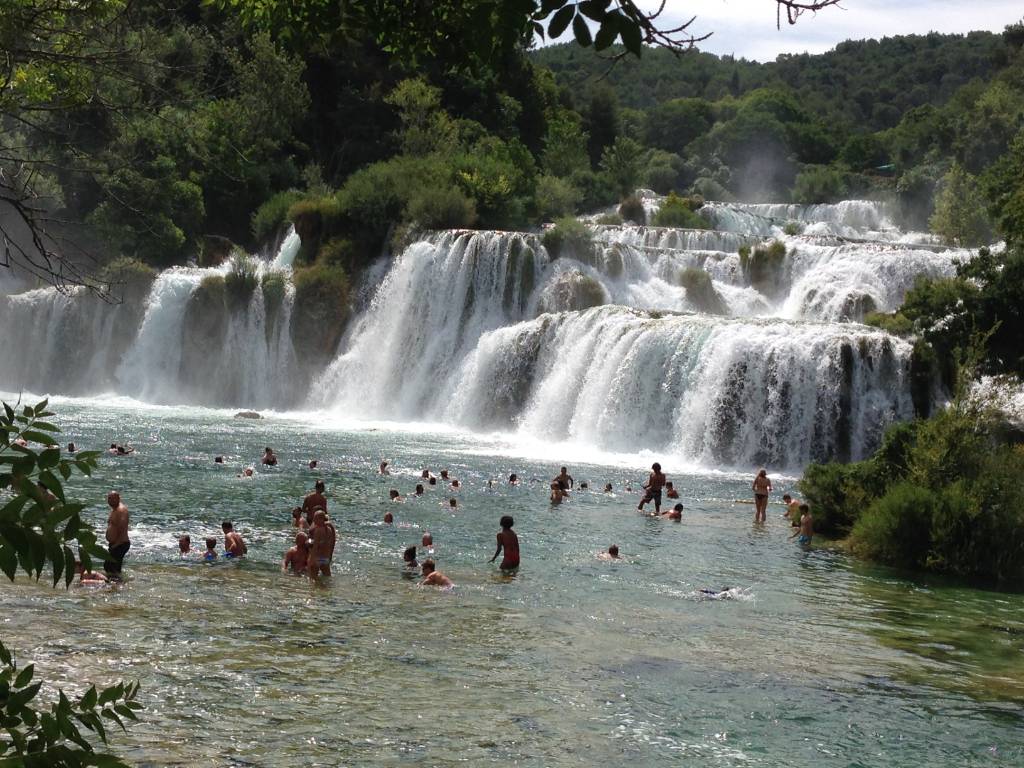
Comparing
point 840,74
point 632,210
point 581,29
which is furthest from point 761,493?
point 840,74

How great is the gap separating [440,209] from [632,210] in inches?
714

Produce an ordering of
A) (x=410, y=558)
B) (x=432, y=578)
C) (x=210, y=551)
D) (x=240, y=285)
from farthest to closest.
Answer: (x=240, y=285)
(x=410, y=558)
(x=210, y=551)
(x=432, y=578)

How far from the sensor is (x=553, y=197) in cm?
6166

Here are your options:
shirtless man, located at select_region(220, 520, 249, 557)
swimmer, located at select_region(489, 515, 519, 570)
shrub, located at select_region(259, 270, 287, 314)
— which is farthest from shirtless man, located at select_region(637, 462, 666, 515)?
shrub, located at select_region(259, 270, 287, 314)

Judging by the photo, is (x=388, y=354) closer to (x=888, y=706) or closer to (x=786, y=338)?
(x=786, y=338)

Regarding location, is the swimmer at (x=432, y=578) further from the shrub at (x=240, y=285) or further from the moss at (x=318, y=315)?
the shrub at (x=240, y=285)

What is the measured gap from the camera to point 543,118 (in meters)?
75.6

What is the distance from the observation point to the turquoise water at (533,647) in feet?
36.3

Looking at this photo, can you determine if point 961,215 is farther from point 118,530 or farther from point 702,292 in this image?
point 118,530

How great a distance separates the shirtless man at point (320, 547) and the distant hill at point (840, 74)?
11830 centimetres

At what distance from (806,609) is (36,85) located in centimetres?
1201

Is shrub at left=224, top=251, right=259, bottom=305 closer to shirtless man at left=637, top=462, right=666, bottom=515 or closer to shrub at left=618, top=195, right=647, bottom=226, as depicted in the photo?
shrub at left=618, top=195, right=647, bottom=226

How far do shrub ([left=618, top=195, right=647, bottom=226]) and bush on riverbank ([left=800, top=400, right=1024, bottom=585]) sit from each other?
140 feet

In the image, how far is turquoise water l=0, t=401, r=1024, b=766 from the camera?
36.3ft
